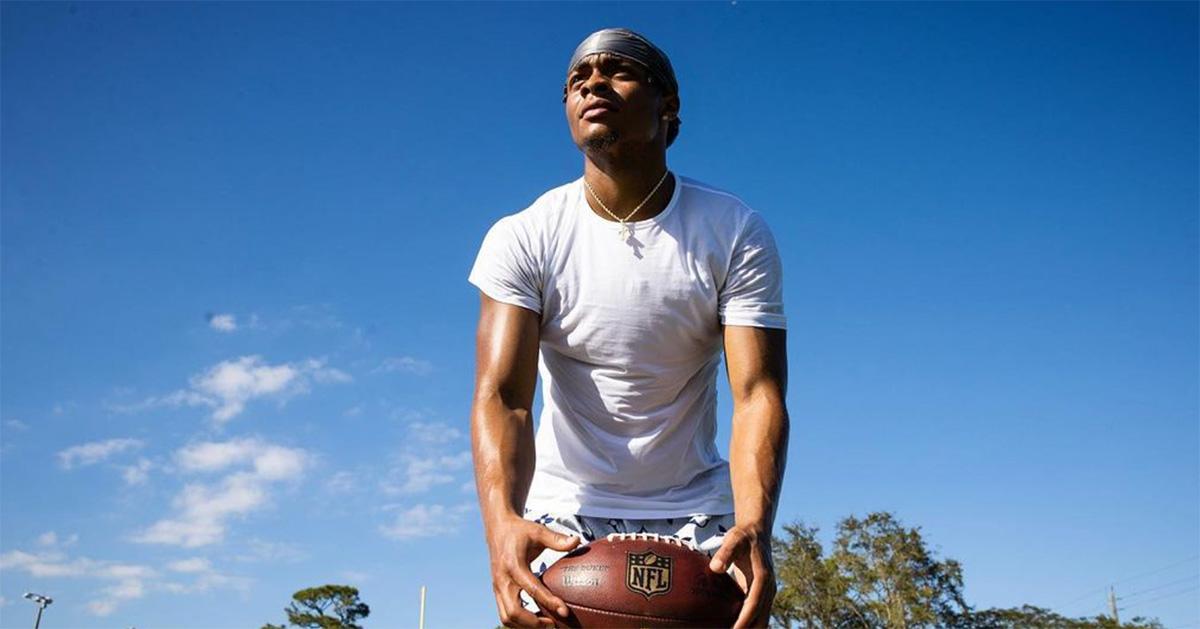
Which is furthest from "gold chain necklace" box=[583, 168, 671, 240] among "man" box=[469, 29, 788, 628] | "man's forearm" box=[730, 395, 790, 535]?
"man's forearm" box=[730, 395, 790, 535]

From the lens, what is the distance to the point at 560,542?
9.14ft

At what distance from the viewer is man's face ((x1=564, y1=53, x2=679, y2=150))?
11.1 feet

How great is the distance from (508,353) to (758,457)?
88 cm

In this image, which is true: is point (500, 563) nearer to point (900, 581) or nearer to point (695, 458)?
point (695, 458)

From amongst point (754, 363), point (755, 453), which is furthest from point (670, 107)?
point (755, 453)

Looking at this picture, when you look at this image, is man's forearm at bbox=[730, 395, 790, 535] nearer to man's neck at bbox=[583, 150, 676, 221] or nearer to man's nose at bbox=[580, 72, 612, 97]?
man's neck at bbox=[583, 150, 676, 221]

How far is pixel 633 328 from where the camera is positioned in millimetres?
3338

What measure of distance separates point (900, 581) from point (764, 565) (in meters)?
48.2

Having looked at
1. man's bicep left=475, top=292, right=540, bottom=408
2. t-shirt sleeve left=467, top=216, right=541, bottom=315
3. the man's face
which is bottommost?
man's bicep left=475, top=292, right=540, bottom=408

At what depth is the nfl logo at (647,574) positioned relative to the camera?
8.86 ft

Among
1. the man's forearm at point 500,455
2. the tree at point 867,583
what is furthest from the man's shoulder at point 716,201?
the tree at point 867,583

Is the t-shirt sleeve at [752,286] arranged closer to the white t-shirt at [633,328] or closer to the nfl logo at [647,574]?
the white t-shirt at [633,328]

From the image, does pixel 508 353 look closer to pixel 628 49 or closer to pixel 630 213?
pixel 630 213

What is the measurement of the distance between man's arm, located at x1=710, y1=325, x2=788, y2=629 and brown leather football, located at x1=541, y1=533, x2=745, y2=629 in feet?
0.20
